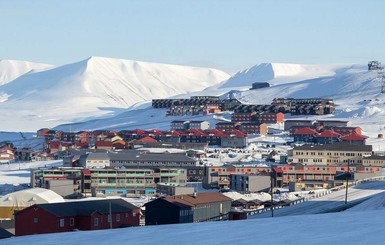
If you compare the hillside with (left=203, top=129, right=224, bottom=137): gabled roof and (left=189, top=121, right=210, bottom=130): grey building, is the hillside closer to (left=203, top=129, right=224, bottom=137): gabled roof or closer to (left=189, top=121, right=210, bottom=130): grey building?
(left=203, top=129, right=224, bottom=137): gabled roof

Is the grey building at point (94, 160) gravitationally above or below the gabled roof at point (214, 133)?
below

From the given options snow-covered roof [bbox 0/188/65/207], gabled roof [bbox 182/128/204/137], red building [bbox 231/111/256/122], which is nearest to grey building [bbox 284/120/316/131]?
red building [bbox 231/111/256/122]

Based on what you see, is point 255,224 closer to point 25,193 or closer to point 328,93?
point 25,193

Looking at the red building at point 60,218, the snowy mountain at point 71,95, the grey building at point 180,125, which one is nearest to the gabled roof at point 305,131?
the grey building at point 180,125

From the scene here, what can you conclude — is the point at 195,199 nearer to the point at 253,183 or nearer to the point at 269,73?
the point at 253,183

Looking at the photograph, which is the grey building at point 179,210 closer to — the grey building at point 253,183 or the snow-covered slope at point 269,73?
the grey building at point 253,183

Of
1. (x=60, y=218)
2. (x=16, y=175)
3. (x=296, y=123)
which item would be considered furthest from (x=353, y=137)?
(x=60, y=218)
